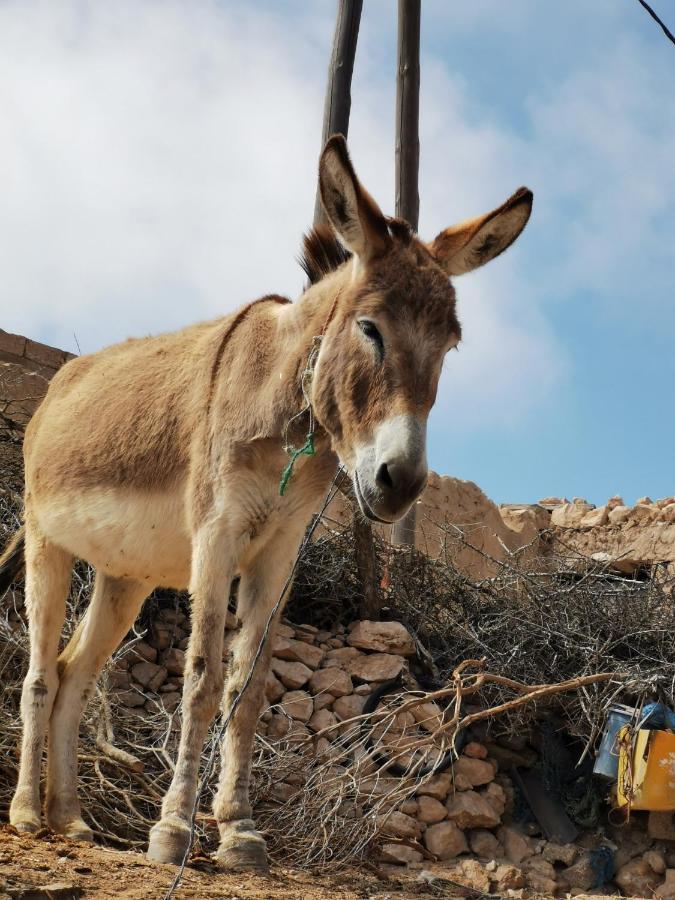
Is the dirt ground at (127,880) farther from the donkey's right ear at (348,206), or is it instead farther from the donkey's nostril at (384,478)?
the donkey's right ear at (348,206)

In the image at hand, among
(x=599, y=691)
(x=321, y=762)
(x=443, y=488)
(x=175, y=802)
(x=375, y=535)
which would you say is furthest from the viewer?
(x=443, y=488)

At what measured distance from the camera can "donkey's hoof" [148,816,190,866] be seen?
314cm

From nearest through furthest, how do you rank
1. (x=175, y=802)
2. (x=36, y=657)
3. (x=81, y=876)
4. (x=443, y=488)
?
(x=81, y=876) < (x=175, y=802) < (x=36, y=657) < (x=443, y=488)

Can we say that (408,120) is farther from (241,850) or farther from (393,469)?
(241,850)

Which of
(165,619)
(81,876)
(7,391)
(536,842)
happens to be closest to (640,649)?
(536,842)

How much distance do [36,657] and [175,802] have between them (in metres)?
1.32

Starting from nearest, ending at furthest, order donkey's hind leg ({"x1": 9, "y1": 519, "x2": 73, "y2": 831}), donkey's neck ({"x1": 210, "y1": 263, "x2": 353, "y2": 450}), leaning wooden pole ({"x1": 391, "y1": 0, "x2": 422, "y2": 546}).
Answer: donkey's neck ({"x1": 210, "y1": 263, "x2": 353, "y2": 450}), donkey's hind leg ({"x1": 9, "y1": 519, "x2": 73, "y2": 831}), leaning wooden pole ({"x1": 391, "y1": 0, "x2": 422, "y2": 546})

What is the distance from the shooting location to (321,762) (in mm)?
5328

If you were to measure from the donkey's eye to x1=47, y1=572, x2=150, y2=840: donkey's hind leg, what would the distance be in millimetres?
1872

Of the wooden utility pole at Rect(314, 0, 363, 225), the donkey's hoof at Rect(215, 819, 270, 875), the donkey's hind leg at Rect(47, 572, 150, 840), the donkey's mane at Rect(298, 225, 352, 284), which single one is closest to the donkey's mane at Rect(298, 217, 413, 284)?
the donkey's mane at Rect(298, 225, 352, 284)

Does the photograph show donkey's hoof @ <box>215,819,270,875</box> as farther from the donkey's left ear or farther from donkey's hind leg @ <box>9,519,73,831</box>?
the donkey's left ear

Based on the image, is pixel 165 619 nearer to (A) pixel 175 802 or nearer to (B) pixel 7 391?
(B) pixel 7 391

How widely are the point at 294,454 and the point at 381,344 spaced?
56 cm

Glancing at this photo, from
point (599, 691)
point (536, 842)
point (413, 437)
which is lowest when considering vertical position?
point (536, 842)
